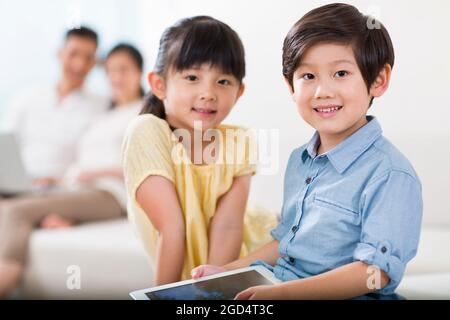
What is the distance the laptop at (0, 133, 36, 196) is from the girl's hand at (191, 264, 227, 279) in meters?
0.94

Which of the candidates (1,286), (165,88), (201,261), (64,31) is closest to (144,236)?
(201,261)

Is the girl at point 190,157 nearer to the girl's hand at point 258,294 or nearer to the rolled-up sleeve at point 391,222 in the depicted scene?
the girl's hand at point 258,294

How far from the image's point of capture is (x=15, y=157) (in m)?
1.54

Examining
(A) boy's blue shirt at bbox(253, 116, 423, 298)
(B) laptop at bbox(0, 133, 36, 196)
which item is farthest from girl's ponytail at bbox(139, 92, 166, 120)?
(B) laptop at bbox(0, 133, 36, 196)

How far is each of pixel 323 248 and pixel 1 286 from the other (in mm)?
973

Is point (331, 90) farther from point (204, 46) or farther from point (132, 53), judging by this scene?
point (132, 53)

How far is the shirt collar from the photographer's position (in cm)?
69

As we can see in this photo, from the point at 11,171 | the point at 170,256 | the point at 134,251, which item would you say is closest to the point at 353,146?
the point at 170,256

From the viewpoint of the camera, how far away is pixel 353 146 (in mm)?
694

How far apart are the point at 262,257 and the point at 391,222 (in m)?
0.23

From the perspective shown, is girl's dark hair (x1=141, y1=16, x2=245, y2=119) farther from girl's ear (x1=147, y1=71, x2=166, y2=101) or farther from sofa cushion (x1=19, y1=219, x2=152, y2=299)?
sofa cushion (x1=19, y1=219, x2=152, y2=299)
